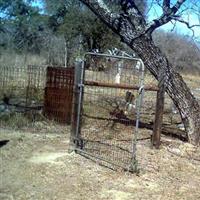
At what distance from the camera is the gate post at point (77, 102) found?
8828 mm

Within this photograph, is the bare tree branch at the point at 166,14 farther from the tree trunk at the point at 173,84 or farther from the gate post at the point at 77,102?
the gate post at the point at 77,102

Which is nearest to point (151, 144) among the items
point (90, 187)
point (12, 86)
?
point (90, 187)

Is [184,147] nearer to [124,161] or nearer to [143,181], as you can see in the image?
[124,161]

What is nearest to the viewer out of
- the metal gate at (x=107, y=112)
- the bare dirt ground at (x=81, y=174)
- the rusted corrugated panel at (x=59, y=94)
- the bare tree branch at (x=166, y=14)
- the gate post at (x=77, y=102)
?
the bare dirt ground at (x=81, y=174)

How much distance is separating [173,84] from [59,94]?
8.28 ft

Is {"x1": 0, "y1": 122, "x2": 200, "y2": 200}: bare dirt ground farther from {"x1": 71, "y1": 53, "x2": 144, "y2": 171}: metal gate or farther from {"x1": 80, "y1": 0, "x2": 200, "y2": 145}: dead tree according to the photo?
{"x1": 80, "y1": 0, "x2": 200, "y2": 145}: dead tree

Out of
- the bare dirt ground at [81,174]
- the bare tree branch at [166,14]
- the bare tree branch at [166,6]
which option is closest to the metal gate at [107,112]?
the bare dirt ground at [81,174]

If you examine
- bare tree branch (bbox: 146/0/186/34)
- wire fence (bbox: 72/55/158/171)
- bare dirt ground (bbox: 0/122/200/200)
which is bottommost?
bare dirt ground (bbox: 0/122/200/200)

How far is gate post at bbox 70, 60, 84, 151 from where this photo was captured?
29.0 feet

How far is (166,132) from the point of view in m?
11.9

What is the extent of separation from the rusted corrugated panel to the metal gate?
1.22ft

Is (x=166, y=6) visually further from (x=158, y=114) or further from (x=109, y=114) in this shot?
(x=109, y=114)

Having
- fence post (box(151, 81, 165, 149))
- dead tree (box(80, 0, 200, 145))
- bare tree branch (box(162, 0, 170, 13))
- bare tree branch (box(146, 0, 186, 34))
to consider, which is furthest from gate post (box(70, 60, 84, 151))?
bare tree branch (box(162, 0, 170, 13))

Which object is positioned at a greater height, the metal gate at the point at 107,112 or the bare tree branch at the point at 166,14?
the bare tree branch at the point at 166,14
